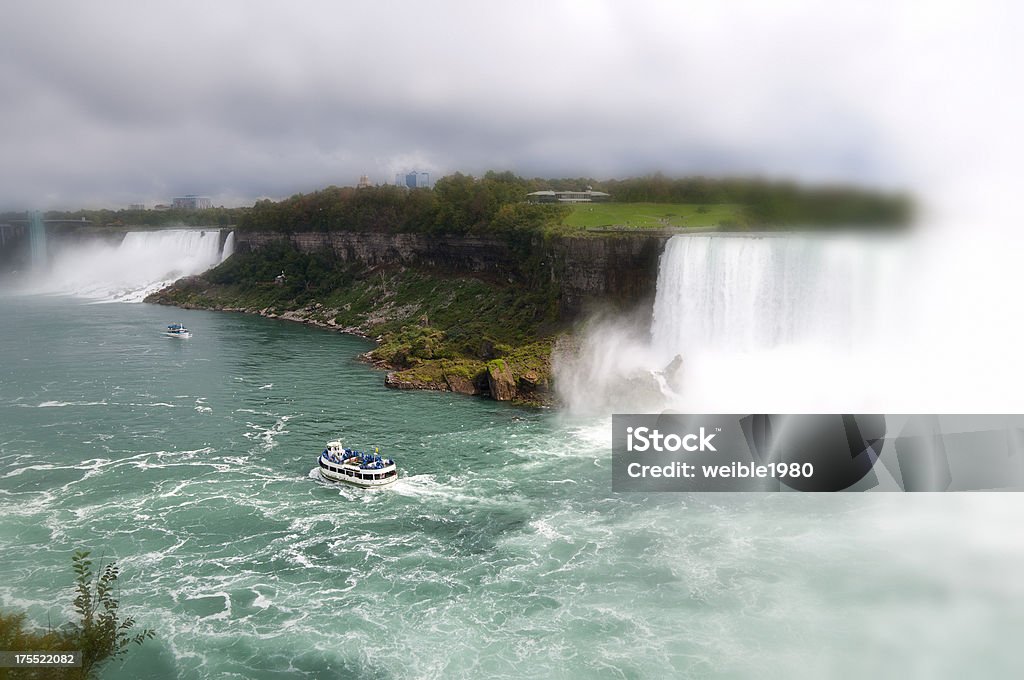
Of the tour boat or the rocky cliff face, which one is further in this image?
the tour boat

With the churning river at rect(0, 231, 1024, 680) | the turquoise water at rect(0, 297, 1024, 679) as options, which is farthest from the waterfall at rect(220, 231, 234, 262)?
the turquoise water at rect(0, 297, 1024, 679)

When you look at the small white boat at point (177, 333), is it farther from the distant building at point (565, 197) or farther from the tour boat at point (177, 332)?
the distant building at point (565, 197)

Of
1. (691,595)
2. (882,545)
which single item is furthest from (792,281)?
(691,595)

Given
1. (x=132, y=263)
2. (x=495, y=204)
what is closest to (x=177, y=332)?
(x=495, y=204)

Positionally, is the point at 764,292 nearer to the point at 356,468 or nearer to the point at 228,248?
the point at 356,468

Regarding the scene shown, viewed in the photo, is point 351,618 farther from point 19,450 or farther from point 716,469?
point 19,450

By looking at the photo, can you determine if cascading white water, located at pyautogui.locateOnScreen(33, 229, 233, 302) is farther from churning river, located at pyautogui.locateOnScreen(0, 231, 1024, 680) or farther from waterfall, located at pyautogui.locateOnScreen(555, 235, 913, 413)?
waterfall, located at pyautogui.locateOnScreen(555, 235, 913, 413)

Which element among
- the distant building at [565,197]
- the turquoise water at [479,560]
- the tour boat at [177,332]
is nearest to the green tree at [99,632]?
the turquoise water at [479,560]
